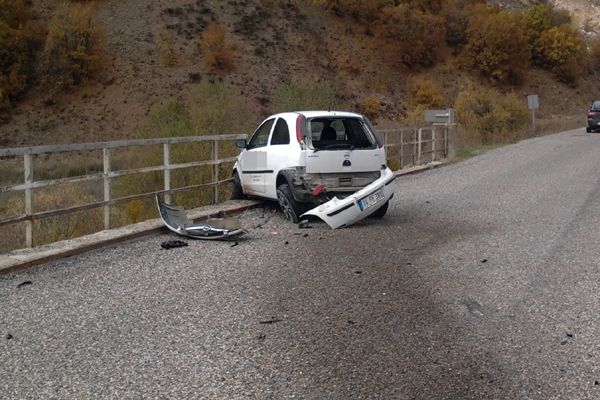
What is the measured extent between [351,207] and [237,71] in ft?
174

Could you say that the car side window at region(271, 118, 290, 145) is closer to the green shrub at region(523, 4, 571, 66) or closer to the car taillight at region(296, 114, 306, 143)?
the car taillight at region(296, 114, 306, 143)

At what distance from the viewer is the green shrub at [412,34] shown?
73.9m

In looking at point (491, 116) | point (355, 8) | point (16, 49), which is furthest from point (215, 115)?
point (355, 8)

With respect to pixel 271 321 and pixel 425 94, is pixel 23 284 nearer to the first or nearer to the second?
pixel 271 321

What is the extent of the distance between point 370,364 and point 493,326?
1.38 m

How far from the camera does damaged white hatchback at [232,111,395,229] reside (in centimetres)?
1068

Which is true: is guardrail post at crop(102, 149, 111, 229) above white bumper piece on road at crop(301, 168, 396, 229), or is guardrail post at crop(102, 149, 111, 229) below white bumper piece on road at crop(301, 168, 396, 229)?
above

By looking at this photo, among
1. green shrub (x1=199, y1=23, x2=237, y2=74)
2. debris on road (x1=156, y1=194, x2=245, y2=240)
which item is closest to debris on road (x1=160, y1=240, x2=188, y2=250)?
debris on road (x1=156, y1=194, x2=245, y2=240)

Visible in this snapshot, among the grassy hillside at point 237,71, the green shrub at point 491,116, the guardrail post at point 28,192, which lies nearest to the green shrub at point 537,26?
the grassy hillside at point 237,71

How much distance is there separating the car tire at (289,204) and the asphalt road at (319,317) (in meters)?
0.41

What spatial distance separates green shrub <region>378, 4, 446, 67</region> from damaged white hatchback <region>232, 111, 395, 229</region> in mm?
63335

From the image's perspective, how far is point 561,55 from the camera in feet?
259

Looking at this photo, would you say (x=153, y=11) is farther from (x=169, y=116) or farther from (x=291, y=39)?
(x=169, y=116)

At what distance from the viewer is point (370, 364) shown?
5.06m
